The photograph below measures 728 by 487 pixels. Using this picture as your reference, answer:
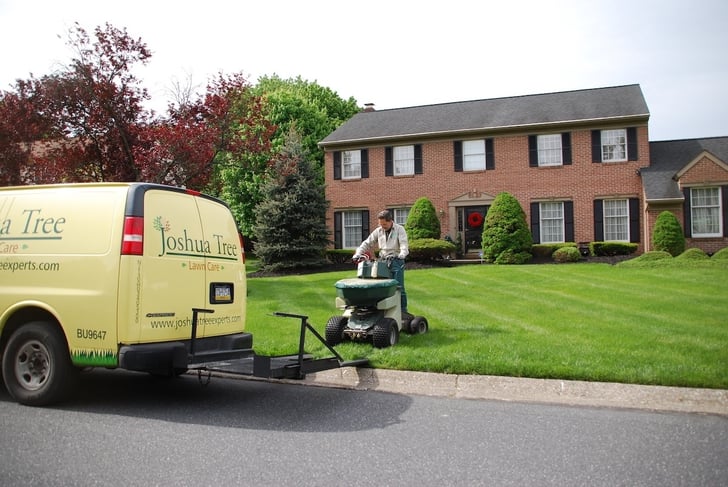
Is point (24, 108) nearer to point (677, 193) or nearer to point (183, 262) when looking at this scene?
point (183, 262)

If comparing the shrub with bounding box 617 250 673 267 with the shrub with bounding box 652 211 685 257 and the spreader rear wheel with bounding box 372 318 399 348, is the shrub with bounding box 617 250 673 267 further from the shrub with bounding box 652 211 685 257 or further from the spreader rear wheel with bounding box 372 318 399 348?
the spreader rear wheel with bounding box 372 318 399 348

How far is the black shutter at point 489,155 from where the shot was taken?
2633 cm

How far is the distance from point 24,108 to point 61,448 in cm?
1238

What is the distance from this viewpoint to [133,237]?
18.5 ft

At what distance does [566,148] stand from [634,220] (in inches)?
155

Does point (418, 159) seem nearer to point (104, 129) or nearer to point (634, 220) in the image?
point (634, 220)

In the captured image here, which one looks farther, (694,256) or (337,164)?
(337,164)

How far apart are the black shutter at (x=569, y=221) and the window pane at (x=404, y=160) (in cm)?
679

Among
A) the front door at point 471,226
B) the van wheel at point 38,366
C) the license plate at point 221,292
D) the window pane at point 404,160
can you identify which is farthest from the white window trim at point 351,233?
the van wheel at point 38,366

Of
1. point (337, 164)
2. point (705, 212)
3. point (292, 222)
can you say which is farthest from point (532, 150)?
point (292, 222)

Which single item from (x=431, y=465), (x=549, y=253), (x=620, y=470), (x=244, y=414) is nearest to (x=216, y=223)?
(x=244, y=414)

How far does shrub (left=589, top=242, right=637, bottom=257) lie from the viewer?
23.4 meters

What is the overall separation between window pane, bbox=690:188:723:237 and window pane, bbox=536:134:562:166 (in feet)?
17.0

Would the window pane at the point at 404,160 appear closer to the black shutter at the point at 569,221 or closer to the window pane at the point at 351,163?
the window pane at the point at 351,163
